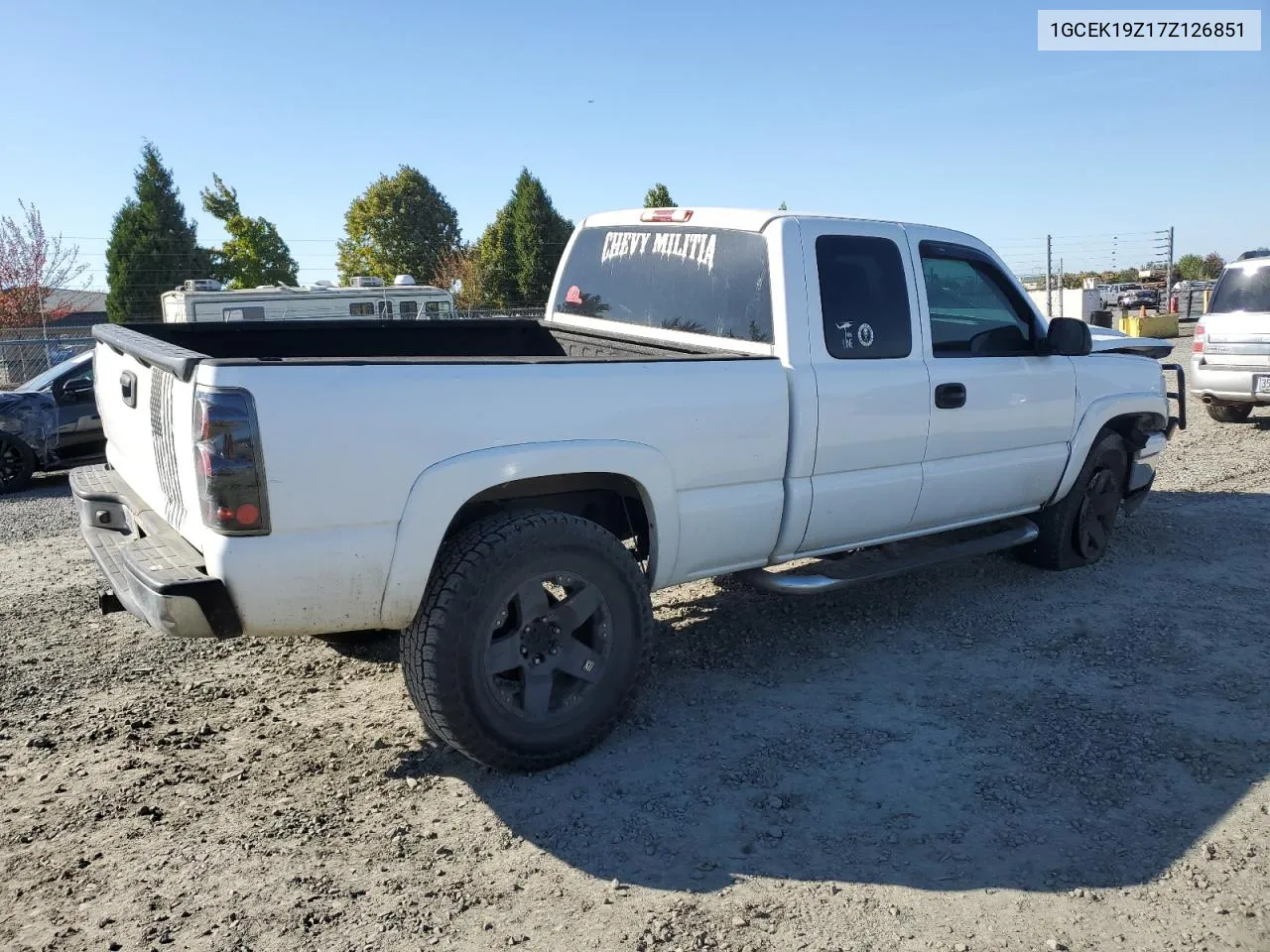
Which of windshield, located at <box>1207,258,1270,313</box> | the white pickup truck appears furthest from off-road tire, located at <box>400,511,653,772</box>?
windshield, located at <box>1207,258,1270,313</box>

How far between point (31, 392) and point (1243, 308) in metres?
12.7

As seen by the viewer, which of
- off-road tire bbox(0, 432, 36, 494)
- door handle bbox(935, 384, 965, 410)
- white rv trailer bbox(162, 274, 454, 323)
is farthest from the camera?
white rv trailer bbox(162, 274, 454, 323)

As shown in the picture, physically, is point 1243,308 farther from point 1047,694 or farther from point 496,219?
point 496,219

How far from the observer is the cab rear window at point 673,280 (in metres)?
4.38

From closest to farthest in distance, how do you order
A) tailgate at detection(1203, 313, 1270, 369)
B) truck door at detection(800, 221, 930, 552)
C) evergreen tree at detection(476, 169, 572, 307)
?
truck door at detection(800, 221, 930, 552), tailgate at detection(1203, 313, 1270, 369), evergreen tree at detection(476, 169, 572, 307)

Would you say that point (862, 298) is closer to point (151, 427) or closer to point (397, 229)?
point (151, 427)

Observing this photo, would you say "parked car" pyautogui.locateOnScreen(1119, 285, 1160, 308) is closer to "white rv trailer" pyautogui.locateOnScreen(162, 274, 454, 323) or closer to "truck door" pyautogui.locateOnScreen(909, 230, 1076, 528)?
"white rv trailer" pyautogui.locateOnScreen(162, 274, 454, 323)

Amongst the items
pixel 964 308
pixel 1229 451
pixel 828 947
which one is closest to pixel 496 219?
pixel 1229 451

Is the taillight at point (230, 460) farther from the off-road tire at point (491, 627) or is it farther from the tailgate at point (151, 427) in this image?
the off-road tire at point (491, 627)

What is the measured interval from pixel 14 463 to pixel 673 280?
332 inches

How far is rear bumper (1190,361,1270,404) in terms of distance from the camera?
10508mm

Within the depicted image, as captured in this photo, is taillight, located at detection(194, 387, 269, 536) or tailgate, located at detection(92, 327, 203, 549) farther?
tailgate, located at detection(92, 327, 203, 549)

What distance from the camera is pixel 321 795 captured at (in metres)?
3.45

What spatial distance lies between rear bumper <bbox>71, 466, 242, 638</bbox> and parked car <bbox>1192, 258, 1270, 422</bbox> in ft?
35.2
